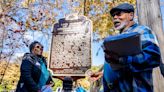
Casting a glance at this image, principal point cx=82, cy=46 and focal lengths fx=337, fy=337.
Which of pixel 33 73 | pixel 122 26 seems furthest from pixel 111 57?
pixel 33 73

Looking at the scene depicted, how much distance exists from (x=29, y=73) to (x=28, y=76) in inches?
2.5

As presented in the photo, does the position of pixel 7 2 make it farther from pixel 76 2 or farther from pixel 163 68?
pixel 163 68

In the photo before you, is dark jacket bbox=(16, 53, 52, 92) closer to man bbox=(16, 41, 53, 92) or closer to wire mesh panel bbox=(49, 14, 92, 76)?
man bbox=(16, 41, 53, 92)

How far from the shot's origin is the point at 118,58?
2.34m

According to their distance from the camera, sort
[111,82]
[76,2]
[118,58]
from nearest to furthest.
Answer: [118,58], [111,82], [76,2]

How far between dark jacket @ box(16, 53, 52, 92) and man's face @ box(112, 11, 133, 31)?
2658mm

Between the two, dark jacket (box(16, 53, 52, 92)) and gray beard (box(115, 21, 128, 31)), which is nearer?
gray beard (box(115, 21, 128, 31))

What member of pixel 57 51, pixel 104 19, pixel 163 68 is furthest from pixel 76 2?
pixel 163 68

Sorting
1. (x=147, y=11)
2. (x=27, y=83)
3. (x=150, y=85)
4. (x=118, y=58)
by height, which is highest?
(x=147, y=11)

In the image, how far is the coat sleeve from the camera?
16.8 feet

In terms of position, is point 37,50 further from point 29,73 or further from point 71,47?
point 71,47

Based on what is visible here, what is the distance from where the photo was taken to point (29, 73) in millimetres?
5172

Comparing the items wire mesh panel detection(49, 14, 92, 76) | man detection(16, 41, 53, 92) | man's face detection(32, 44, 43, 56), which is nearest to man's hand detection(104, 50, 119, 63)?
man detection(16, 41, 53, 92)

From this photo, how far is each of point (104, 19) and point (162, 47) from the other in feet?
18.8
